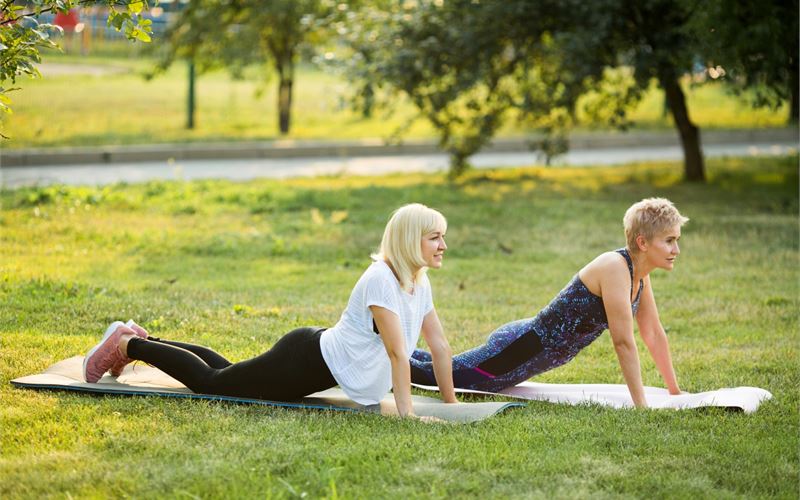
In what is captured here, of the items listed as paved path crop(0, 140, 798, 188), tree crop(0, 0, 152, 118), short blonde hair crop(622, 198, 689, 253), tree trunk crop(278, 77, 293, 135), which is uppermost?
tree crop(0, 0, 152, 118)

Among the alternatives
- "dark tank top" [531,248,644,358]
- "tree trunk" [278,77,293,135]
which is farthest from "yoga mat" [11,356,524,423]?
"tree trunk" [278,77,293,135]

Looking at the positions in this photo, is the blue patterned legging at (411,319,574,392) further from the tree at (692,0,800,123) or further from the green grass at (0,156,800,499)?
the tree at (692,0,800,123)

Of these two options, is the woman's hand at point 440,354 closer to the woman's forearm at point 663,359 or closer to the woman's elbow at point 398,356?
the woman's elbow at point 398,356

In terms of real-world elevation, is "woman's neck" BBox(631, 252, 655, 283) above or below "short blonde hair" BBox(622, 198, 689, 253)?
below

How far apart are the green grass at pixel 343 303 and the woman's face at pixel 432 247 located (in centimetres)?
80

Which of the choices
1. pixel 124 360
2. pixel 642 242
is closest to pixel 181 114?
pixel 124 360

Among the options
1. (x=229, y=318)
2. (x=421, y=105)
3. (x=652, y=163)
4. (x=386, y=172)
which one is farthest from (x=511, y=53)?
(x=229, y=318)

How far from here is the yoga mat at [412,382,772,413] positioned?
5.99 metres

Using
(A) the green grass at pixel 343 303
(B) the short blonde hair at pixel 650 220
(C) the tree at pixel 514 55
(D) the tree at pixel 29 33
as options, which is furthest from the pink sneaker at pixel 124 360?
(C) the tree at pixel 514 55

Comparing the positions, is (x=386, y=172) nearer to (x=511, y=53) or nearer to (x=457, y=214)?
(x=511, y=53)

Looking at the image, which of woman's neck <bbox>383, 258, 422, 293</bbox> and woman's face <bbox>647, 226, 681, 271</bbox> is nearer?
woman's neck <bbox>383, 258, 422, 293</bbox>

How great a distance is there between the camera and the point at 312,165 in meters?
17.1

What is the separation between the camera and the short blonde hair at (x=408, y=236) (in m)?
5.62

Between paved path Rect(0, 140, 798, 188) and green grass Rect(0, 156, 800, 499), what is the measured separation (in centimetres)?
123
